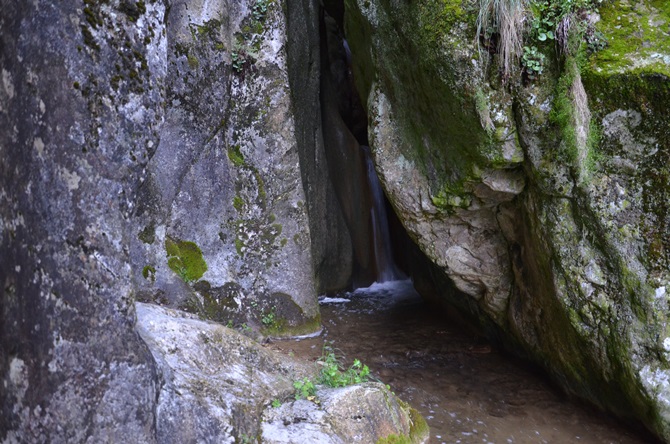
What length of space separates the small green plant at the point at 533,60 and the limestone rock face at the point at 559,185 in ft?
0.32

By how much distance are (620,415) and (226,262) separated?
4093 mm

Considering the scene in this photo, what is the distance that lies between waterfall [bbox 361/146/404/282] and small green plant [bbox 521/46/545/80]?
4.93 meters

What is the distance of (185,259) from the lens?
6.57 m

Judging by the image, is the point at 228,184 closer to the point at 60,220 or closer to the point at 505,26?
the point at 505,26

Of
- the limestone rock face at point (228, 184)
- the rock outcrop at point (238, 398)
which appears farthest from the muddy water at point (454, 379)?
the rock outcrop at point (238, 398)

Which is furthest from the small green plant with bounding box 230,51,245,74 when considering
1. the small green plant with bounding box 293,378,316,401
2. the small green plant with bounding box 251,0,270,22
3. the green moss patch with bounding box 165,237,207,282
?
the small green plant with bounding box 293,378,316,401

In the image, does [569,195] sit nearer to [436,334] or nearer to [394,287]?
[436,334]

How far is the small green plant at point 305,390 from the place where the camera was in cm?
412

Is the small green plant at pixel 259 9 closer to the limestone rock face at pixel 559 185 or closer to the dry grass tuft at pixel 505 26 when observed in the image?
the limestone rock face at pixel 559 185

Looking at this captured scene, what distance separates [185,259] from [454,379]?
120 inches

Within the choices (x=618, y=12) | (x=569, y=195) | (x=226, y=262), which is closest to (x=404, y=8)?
(x=618, y=12)

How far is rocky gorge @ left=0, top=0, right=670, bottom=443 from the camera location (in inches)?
109

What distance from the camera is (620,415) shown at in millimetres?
5172

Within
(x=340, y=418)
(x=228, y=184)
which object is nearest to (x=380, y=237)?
(x=228, y=184)
